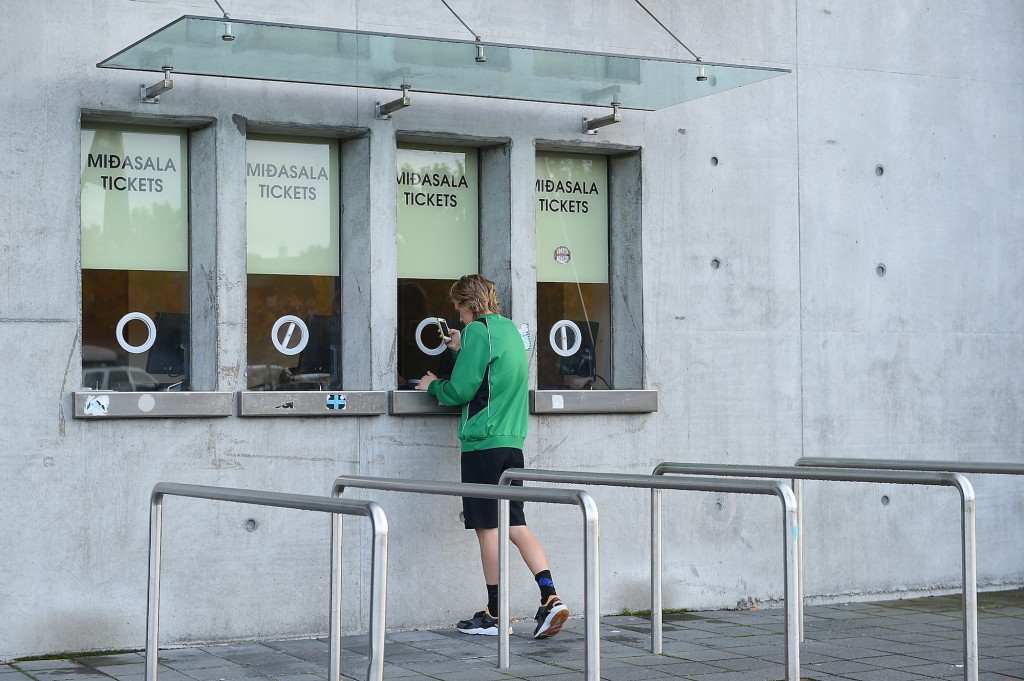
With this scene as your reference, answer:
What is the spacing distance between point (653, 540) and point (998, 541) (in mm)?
3784

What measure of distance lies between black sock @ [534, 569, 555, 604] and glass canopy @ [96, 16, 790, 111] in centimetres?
273

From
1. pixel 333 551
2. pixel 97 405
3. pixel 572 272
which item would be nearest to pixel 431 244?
pixel 572 272

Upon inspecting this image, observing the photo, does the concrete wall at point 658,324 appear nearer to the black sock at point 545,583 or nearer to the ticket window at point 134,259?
the ticket window at point 134,259

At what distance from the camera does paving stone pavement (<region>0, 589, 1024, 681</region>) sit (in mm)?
6914

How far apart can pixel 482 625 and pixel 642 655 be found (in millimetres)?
1048

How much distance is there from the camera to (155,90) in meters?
7.45

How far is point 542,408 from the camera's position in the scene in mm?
8570

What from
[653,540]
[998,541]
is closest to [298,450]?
[653,540]

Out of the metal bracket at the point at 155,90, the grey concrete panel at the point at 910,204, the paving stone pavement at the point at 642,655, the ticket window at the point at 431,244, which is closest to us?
the paving stone pavement at the point at 642,655

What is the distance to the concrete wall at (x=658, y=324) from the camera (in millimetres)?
7359

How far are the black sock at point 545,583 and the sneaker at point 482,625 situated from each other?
15.7 inches

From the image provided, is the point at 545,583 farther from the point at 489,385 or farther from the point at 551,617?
the point at 489,385

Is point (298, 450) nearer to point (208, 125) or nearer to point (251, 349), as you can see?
point (251, 349)

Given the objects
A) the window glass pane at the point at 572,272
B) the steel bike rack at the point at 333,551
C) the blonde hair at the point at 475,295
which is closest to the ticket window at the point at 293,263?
the blonde hair at the point at 475,295
